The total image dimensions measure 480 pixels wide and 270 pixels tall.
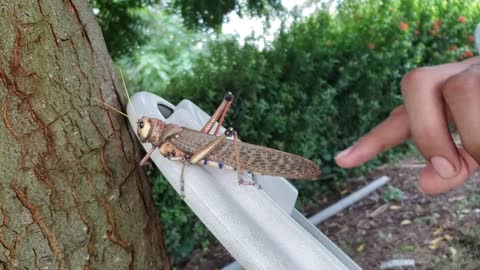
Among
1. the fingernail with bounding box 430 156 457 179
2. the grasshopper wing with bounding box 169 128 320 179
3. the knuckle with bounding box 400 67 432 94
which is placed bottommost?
the grasshopper wing with bounding box 169 128 320 179

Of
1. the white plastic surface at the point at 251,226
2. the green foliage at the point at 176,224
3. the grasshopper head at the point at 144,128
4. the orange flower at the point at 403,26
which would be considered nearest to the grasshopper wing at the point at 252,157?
the grasshopper head at the point at 144,128

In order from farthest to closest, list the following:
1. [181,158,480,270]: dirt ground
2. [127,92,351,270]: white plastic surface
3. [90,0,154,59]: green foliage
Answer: [181,158,480,270]: dirt ground < [90,0,154,59]: green foliage < [127,92,351,270]: white plastic surface

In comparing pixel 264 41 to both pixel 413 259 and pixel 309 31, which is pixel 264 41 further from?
pixel 413 259

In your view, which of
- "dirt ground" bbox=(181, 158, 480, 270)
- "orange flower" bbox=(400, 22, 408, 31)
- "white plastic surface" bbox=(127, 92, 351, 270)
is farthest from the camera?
"orange flower" bbox=(400, 22, 408, 31)

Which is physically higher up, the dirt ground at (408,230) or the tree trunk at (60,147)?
the tree trunk at (60,147)

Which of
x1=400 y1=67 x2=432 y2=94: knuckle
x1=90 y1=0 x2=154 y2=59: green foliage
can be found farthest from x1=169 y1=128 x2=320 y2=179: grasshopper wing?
x1=90 y1=0 x2=154 y2=59: green foliage

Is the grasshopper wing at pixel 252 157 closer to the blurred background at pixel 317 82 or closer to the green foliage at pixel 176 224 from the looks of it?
the blurred background at pixel 317 82

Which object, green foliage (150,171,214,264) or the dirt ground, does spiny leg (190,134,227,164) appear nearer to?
green foliage (150,171,214,264)
